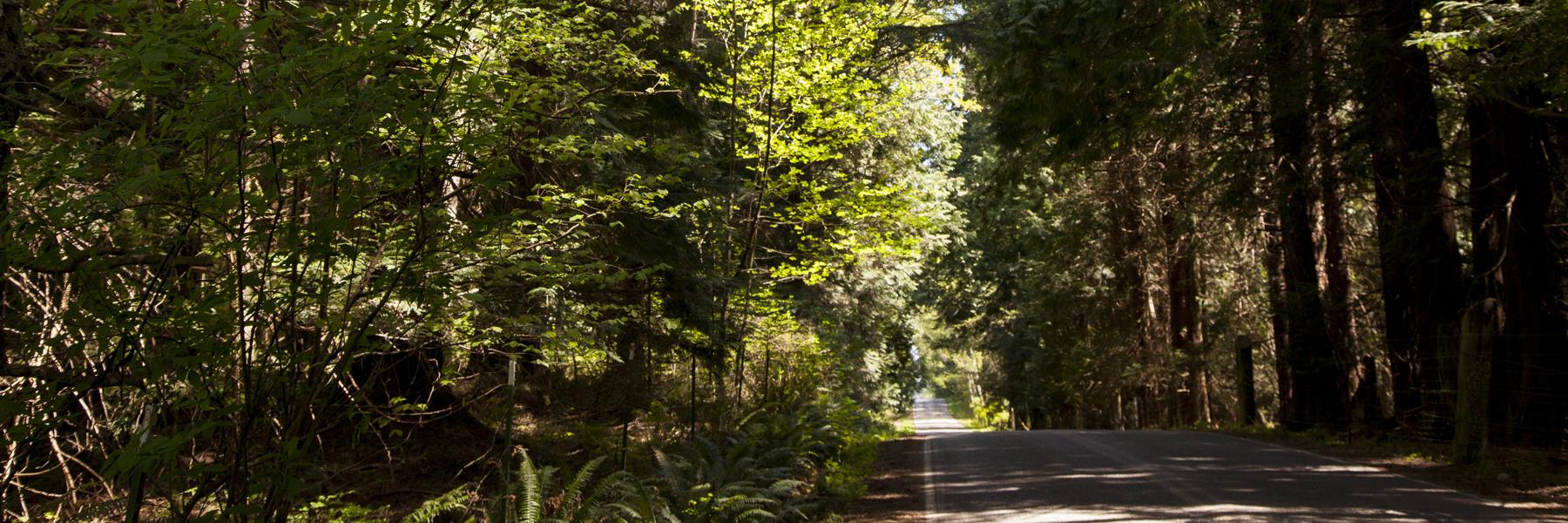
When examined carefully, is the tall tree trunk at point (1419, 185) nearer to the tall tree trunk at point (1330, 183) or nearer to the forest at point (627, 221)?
the forest at point (627, 221)

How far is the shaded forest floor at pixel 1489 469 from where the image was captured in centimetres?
905

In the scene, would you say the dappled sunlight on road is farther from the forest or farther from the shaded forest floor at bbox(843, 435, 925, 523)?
the forest

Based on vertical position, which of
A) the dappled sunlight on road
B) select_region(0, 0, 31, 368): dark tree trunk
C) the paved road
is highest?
select_region(0, 0, 31, 368): dark tree trunk

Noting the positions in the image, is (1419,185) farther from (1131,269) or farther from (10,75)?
(1131,269)

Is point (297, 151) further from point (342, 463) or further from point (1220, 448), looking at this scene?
point (1220, 448)

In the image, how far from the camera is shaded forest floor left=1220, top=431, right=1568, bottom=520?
9055mm

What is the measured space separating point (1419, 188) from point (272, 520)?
563 inches

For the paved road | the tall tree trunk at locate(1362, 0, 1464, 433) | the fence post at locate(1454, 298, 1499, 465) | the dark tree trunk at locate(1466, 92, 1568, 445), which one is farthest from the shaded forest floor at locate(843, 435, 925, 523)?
the tall tree trunk at locate(1362, 0, 1464, 433)

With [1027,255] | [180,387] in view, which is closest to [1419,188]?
[180,387]

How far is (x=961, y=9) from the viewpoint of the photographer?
23.5 m

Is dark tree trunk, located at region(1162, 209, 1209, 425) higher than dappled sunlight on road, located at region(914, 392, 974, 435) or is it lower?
higher

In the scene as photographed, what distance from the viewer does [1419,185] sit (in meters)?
13.5

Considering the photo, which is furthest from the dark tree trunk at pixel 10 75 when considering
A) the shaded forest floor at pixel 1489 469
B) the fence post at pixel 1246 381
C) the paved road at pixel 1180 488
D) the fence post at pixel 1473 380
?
the fence post at pixel 1246 381

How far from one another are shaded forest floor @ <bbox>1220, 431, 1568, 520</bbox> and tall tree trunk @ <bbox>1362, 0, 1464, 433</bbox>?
2.43 feet
